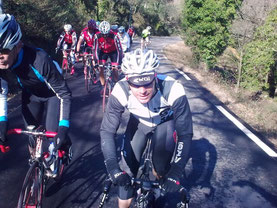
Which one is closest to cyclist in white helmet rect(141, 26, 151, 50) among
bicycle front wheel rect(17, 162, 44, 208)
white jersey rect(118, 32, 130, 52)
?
white jersey rect(118, 32, 130, 52)

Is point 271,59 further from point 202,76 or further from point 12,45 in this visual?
point 12,45

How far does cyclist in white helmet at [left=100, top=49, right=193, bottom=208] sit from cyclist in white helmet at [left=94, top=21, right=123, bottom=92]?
442 centimetres

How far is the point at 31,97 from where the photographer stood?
3568mm

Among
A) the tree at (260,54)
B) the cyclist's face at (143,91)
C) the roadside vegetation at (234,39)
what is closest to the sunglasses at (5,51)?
the cyclist's face at (143,91)

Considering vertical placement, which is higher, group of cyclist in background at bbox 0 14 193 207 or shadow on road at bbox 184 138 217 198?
group of cyclist in background at bbox 0 14 193 207

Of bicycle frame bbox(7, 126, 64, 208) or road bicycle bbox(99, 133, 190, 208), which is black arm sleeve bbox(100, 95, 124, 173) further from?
bicycle frame bbox(7, 126, 64, 208)

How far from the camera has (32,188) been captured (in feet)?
9.37

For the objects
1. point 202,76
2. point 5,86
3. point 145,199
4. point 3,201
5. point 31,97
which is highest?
point 5,86

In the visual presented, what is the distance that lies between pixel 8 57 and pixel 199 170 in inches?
139

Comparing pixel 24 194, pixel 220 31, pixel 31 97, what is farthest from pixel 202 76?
pixel 24 194

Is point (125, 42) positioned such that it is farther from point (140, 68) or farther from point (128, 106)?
point (140, 68)

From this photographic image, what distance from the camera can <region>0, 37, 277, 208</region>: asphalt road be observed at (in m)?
3.77

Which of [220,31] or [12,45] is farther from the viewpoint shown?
[220,31]

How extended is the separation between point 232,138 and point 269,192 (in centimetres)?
196
